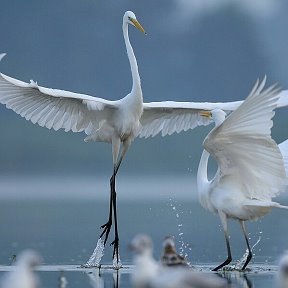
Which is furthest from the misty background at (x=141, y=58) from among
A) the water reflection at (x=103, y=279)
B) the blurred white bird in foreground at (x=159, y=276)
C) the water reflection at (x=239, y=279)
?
the blurred white bird in foreground at (x=159, y=276)

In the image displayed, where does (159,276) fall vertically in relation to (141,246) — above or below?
below

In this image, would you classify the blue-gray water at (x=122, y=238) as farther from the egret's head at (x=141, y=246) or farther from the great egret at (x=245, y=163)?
the egret's head at (x=141, y=246)

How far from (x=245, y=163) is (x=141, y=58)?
404 feet

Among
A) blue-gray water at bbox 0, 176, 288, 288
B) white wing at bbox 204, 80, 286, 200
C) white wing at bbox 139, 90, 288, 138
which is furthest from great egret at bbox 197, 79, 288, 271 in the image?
white wing at bbox 139, 90, 288, 138

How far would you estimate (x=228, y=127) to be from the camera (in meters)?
13.7

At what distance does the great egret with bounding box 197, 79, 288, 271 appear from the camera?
13609mm

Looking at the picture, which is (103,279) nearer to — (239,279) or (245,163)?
(239,279)

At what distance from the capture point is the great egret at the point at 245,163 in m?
13.6

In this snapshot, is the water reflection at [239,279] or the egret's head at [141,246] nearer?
the egret's head at [141,246]

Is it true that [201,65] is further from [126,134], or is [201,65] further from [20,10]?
[126,134]

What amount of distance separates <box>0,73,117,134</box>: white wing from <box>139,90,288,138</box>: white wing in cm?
88

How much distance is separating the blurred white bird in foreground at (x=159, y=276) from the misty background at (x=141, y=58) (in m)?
96.3

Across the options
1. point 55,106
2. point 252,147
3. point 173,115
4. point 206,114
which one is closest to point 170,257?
point 252,147

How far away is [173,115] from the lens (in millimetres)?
18250
